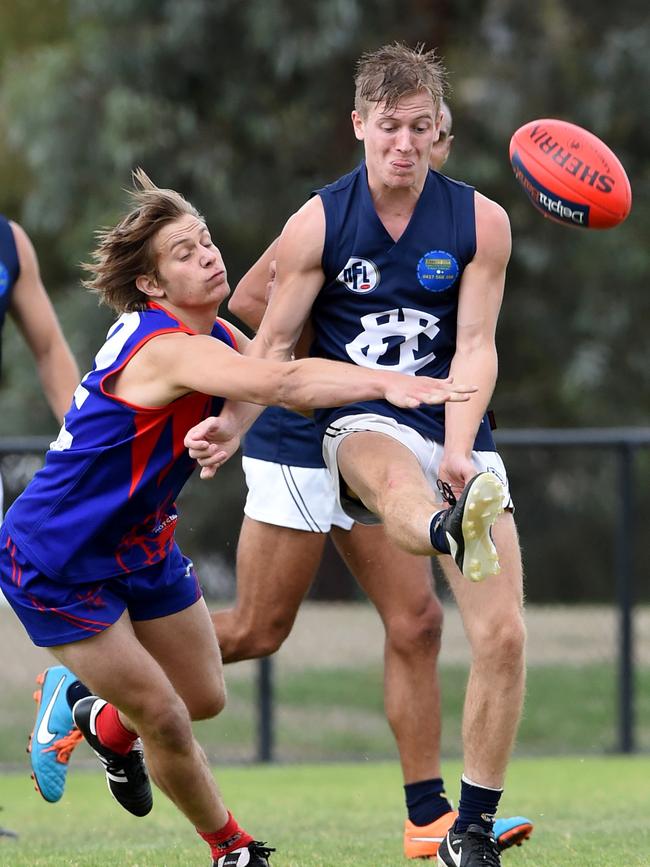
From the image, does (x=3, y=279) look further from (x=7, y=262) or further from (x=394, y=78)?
(x=394, y=78)

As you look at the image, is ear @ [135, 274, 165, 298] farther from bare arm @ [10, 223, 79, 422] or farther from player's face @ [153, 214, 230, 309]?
bare arm @ [10, 223, 79, 422]

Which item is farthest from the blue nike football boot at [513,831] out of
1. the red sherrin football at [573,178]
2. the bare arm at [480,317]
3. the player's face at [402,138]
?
the player's face at [402,138]

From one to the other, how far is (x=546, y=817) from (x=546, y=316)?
32.8 ft

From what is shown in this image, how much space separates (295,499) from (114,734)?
1.38 meters

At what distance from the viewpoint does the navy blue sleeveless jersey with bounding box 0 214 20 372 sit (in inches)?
238

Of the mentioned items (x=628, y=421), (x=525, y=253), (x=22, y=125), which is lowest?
(x=628, y=421)

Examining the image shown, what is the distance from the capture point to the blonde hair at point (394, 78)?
5000 mm

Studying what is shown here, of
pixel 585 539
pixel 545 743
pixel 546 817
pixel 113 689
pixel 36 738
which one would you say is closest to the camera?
pixel 113 689

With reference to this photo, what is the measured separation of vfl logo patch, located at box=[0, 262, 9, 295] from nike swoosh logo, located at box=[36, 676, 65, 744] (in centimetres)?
157

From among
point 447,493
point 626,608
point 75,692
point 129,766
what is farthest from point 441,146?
point 626,608

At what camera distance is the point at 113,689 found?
4.64 meters

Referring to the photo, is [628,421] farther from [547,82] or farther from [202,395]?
[202,395]

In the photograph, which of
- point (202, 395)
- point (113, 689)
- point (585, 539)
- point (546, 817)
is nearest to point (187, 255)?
point (202, 395)

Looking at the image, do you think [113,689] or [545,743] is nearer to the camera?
[113,689]
